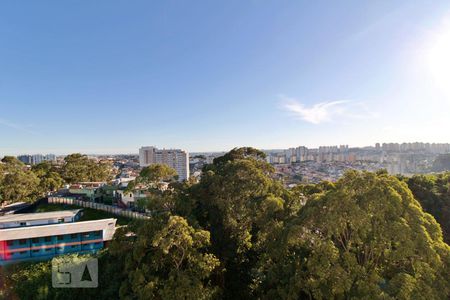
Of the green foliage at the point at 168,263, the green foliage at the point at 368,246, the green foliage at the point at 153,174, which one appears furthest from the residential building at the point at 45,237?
the green foliage at the point at 368,246

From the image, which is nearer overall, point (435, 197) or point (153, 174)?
point (435, 197)

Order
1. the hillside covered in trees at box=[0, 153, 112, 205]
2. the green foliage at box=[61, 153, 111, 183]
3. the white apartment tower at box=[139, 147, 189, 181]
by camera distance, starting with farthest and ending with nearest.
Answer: the white apartment tower at box=[139, 147, 189, 181], the green foliage at box=[61, 153, 111, 183], the hillside covered in trees at box=[0, 153, 112, 205]

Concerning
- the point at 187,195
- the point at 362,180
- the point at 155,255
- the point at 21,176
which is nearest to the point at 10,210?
the point at 21,176

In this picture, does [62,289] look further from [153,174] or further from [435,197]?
[435,197]

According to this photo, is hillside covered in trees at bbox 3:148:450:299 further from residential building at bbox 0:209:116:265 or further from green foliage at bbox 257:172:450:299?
residential building at bbox 0:209:116:265

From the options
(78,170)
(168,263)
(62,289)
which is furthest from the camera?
(78,170)

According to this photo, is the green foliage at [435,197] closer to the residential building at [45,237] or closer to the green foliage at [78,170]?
the residential building at [45,237]

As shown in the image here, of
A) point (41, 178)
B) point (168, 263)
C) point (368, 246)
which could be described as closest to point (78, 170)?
point (41, 178)

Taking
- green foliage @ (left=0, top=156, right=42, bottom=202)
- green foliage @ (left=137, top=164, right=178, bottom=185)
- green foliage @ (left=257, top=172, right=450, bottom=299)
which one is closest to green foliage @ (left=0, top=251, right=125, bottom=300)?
green foliage @ (left=137, top=164, right=178, bottom=185)
